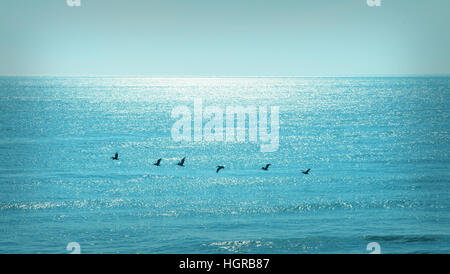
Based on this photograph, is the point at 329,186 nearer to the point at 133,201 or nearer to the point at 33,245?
the point at 133,201

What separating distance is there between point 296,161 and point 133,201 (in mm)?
26254

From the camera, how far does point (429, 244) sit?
125 ft

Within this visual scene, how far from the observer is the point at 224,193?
174 ft

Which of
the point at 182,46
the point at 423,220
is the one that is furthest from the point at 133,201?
the point at 182,46

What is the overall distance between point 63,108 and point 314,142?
3205 inches

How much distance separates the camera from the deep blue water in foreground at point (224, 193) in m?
39.5

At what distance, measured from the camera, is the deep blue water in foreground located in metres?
39.5

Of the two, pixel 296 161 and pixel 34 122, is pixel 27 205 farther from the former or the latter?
pixel 34 122
